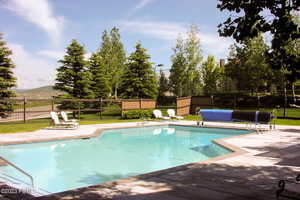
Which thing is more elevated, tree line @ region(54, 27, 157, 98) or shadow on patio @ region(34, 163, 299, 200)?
tree line @ region(54, 27, 157, 98)

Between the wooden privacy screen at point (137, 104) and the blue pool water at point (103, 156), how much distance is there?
6031 millimetres

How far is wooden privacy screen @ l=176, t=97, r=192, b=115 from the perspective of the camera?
66.2 feet

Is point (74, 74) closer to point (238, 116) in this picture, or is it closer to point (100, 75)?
point (100, 75)

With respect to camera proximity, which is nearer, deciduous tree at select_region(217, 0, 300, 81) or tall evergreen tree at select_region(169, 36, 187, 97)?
deciduous tree at select_region(217, 0, 300, 81)

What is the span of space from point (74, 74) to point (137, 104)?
6.35m

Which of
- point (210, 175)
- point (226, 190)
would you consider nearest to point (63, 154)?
point (210, 175)

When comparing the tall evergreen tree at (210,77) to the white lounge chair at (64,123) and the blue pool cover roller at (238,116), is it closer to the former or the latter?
the blue pool cover roller at (238,116)

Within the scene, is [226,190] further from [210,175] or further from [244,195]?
[210,175]

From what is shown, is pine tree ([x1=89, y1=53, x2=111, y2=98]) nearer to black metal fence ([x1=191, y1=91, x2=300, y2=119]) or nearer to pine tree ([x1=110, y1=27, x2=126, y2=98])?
pine tree ([x1=110, y1=27, x2=126, y2=98])

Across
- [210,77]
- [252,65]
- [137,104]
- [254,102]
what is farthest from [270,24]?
[210,77]

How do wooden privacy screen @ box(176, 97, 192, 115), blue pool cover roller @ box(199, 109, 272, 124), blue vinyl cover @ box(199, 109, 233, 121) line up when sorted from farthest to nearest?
1. wooden privacy screen @ box(176, 97, 192, 115)
2. blue vinyl cover @ box(199, 109, 233, 121)
3. blue pool cover roller @ box(199, 109, 272, 124)

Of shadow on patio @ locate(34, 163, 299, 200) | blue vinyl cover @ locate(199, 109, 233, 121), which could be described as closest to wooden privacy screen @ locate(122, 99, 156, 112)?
blue vinyl cover @ locate(199, 109, 233, 121)

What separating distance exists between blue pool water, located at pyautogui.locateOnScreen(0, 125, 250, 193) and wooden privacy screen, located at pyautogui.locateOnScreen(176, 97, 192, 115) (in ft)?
22.4

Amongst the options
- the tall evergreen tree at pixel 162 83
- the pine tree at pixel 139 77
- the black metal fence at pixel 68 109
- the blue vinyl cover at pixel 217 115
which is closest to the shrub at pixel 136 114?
the black metal fence at pixel 68 109
